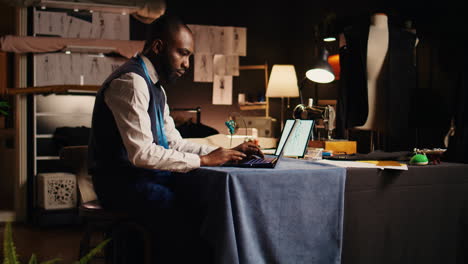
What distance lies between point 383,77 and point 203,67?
3872 millimetres

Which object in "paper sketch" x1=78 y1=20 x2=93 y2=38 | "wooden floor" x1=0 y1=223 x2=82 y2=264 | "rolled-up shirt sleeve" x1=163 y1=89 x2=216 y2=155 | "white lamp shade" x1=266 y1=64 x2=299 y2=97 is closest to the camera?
"rolled-up shirt sleeve" x1=163 y1=89 x2=216 y2=155

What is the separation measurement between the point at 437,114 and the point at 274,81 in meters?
3.01

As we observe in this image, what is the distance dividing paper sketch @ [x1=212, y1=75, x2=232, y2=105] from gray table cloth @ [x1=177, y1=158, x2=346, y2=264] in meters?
4.84

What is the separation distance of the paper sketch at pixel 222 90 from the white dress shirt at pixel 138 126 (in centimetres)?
491

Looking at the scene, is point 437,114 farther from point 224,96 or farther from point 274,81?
point 224,96

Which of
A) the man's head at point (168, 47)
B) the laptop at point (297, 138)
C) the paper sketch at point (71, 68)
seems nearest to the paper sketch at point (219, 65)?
the paper sketch at point (71, 68)

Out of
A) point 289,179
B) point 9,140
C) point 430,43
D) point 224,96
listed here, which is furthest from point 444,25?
point 9,140

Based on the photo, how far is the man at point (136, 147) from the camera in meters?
2.06

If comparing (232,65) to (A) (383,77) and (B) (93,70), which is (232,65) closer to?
(B) (93,70)

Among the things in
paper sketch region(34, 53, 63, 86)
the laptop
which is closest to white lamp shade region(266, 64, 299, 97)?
paper sketch region(34, 53, 63, 86)

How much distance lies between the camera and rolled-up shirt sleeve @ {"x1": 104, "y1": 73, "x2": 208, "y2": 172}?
2051 mm

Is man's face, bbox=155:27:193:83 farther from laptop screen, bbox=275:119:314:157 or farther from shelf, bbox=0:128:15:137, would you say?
shelf, bbox=0:128:15:137

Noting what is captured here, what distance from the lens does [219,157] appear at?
215 cm

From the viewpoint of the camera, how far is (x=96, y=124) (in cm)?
218
